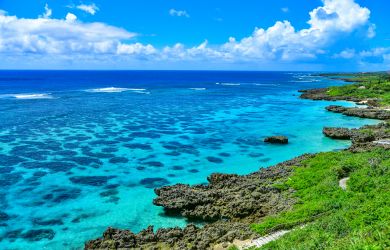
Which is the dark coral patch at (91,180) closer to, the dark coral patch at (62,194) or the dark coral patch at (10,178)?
the dark coral patch at (62,194)

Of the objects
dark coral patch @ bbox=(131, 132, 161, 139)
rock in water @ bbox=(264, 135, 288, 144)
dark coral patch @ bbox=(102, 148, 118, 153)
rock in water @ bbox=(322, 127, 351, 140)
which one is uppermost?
rock in water @ bbox=(322, 127, 351, 140)

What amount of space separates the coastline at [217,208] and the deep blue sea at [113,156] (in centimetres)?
192

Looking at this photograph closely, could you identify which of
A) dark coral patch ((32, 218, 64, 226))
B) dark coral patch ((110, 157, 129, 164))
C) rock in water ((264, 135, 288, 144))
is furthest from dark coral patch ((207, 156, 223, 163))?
dark coral patch ((32, 218, 64, 226))

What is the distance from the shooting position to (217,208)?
29891 millimetres

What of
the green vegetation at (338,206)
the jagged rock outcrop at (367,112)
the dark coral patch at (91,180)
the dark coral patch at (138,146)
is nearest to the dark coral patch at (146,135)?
the dark coral patch at (138,146)

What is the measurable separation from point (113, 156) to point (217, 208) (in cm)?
2196

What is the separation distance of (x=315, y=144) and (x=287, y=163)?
1386 cm

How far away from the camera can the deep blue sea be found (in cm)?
2947

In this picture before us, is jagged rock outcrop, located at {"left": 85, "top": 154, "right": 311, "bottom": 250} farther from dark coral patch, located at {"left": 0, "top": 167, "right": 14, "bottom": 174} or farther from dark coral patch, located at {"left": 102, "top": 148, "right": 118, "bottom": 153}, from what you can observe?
dark coral patch, located at {"left": 0, "top": 167, "right": 14, "bottom": 174}

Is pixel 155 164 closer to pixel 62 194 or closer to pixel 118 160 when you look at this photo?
pixel 118 160

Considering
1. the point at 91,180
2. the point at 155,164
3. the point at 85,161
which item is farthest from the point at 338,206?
the point at 85,161

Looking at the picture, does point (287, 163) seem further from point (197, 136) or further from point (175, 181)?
point (197, 136)

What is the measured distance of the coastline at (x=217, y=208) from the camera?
25.1 meters

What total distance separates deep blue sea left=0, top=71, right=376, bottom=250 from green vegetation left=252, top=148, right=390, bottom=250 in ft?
25.9
